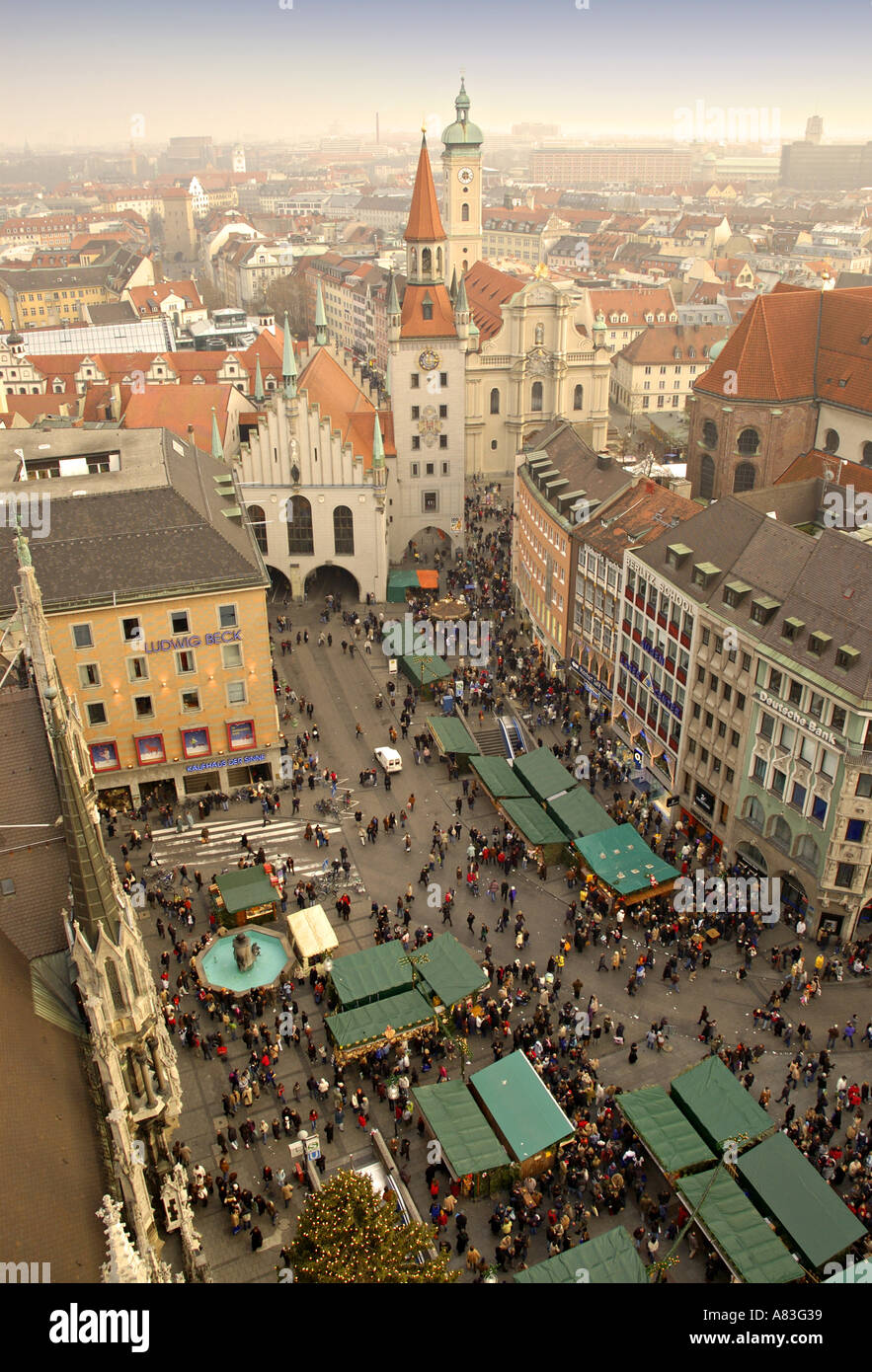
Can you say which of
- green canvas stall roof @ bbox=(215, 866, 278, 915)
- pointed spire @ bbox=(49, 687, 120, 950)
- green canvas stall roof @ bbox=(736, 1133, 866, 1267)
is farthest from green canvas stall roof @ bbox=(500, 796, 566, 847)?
pointed spire @ bbox=(49, 687, 120, 950)

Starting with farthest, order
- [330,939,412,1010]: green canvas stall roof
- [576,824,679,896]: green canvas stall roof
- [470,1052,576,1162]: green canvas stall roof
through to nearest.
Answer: [576,824,679,896]: green canvas stall roof, [330,939,412,1010]: green canvas stall roof, [470,1052,576,1162]: green canvas stall roof

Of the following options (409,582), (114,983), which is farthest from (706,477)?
(114,983)

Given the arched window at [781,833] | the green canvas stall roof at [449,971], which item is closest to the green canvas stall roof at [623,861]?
the arched window at [781,833]

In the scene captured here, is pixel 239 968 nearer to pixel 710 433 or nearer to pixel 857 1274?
pixel 857 1274

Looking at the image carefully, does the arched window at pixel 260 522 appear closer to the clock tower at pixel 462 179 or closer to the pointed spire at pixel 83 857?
the clock tower at pixel 462 179

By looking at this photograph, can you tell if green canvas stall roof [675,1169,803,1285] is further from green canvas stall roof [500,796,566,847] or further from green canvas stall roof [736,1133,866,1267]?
green canvas stall roof [500,796,566,847]

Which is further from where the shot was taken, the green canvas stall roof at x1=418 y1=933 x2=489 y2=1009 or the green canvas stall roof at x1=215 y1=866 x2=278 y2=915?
the green canvas stall roof at x1=215 y1=866 x2=278 y2=915
